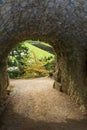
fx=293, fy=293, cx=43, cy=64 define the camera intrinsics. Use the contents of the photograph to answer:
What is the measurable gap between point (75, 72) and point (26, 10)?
185cm

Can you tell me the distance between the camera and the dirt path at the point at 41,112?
226 inches

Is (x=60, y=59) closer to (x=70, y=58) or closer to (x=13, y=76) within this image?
(x=70, y=58)

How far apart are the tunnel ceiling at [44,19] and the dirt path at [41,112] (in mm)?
1595

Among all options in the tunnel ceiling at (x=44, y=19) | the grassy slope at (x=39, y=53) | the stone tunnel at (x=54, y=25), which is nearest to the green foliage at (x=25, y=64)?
the grassy slope at (x=39, y=53)

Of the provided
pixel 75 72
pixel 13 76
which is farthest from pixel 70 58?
pixel 13 76

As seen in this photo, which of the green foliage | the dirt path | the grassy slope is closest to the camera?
the dirt path

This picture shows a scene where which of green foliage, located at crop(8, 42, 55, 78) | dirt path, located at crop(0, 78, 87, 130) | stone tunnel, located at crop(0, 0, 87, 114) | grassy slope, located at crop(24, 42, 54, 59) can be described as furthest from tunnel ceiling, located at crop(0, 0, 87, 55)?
grassy slope, located at crop(24, 42, 54, 59)

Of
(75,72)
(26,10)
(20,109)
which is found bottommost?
(20,109)

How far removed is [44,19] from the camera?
16.3 feet

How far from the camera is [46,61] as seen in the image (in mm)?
10828

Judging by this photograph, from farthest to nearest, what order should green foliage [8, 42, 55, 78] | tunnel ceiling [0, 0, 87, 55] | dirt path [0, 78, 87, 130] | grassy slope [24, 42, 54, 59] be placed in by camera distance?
grassy slope [24, 42, 54, 59] < green foliage [8, 42, 55, 78] < dirt path [0, 78, 87, 130] < tunnel ceiling [0, 0, 87, 55]

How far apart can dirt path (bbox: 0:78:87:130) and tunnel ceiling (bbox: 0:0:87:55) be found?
159cm

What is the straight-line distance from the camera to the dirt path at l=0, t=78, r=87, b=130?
5730 millimetres

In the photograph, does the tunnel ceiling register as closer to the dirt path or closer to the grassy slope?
the dirt path
